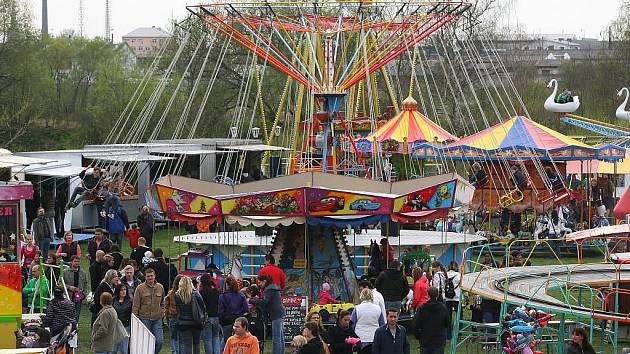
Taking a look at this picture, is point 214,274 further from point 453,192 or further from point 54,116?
point 54,116

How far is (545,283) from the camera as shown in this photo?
17891mm

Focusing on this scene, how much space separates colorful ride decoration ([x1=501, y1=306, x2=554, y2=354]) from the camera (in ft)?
54.2

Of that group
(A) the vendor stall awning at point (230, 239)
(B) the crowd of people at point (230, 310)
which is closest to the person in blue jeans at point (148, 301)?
(B) the crowd of people at point (230, 310)

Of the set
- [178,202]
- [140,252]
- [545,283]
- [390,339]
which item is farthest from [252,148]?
[390,339]

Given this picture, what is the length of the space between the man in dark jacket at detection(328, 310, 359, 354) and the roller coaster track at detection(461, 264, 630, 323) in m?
1.77

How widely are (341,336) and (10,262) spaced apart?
5288 mm

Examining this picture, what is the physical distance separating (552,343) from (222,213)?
6.17m

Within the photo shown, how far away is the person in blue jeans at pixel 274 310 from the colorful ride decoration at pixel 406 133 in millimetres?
18129

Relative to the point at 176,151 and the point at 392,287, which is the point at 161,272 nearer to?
the point at 392,287

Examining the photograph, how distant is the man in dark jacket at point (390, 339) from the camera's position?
16.8 m

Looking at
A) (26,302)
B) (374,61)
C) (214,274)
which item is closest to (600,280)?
(214,274)

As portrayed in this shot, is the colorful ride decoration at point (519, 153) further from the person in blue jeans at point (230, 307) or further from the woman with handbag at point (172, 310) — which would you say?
the woman with handbag at point (172, 310)

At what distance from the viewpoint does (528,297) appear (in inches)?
711

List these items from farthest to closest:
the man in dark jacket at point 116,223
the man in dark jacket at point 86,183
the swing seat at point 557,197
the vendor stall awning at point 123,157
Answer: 1. the vendor stall awning at point 123,157
2. the man in dark jacket at point 86,183
3. the swing seat at point 557,197
4. the man in dark jacket at point 116,223
